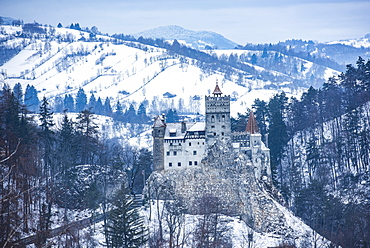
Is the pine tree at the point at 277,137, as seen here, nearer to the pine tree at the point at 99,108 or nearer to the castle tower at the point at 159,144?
the castle tower at the point at 159,144

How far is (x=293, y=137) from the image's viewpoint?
105938mm

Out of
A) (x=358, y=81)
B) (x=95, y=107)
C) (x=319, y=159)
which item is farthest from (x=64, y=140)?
(x=95, y=107)

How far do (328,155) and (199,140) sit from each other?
1027 inches

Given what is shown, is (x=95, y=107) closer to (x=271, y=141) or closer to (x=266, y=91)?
(x=266, y=91)

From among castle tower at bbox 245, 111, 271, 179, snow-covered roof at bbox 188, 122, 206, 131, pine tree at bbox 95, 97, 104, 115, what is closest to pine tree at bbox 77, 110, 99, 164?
snow-covered roof at bbox 188, 122, 206, 131

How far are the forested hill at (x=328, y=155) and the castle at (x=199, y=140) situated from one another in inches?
365

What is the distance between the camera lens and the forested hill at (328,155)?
80.4 meters

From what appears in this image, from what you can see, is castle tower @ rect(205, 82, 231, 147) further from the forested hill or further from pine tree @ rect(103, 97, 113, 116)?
pine tree @ rect(103, 97, 113, 116)

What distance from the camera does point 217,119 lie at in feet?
263

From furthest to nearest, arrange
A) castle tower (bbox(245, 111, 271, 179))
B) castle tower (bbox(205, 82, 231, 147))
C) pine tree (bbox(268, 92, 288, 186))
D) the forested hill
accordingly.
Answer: pine tree (bbox(268, 92, 288, 186))
castle tower (bbox(245, 111, 271, 179))
the forested hill
castle tower (bbox(205, 82, 231, 147))

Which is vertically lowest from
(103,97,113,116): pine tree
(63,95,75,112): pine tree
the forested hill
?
the forested hill

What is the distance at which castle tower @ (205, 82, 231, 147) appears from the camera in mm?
79938

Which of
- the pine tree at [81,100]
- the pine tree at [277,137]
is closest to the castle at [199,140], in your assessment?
the pine tree at [277,137]

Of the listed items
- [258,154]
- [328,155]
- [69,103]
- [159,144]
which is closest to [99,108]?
[69,103]
